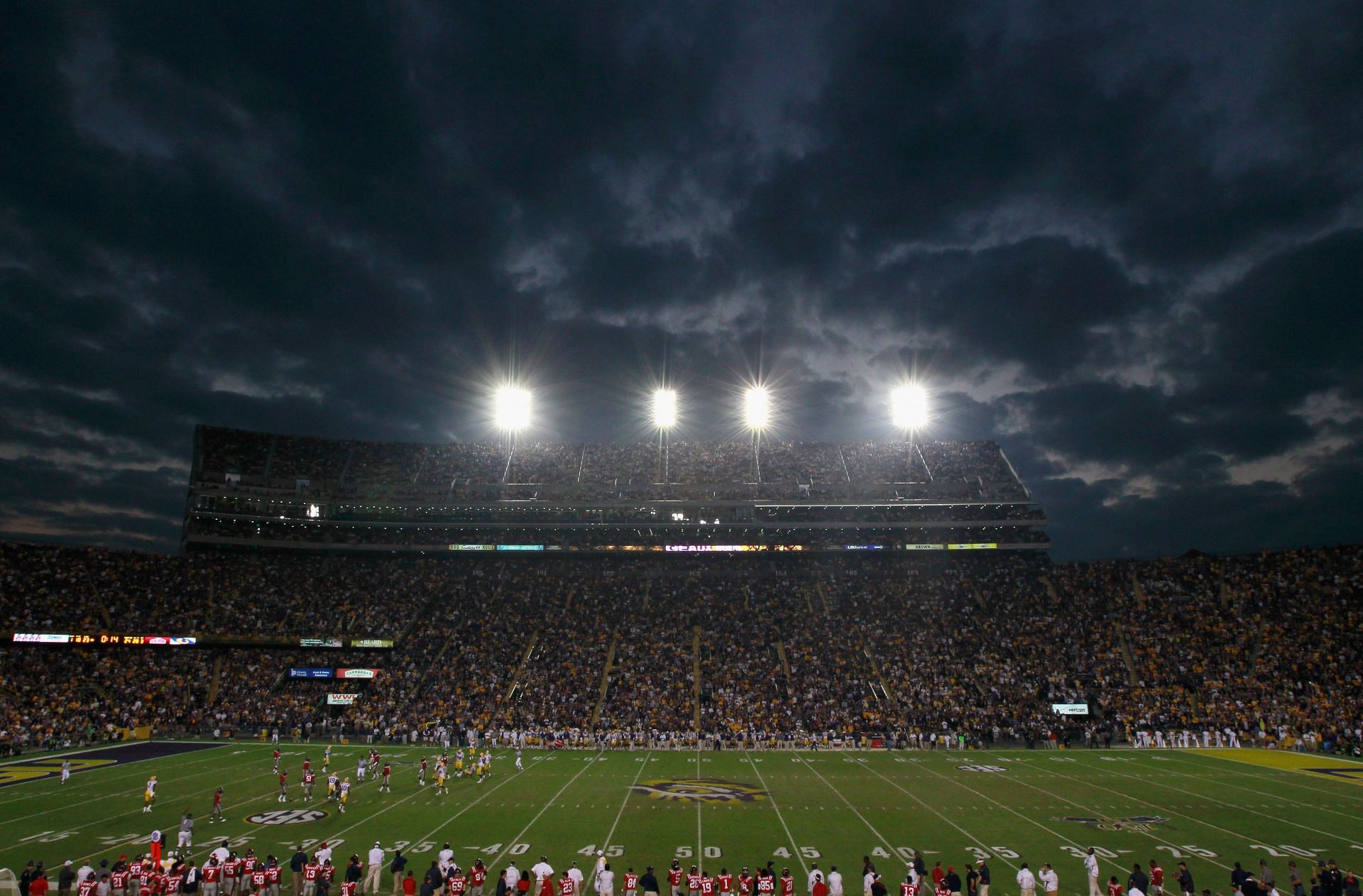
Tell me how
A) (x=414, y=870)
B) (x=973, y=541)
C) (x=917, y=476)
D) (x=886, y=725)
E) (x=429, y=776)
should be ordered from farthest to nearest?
(x=917, y=476) → (x=973, y=541) → (x=886, y=725) → (x=429, y=776) → (x=414, y=870)

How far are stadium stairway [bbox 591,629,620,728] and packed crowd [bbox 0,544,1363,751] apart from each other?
170 millimetres

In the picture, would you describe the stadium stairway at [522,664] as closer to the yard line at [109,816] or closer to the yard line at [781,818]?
the yard line at [781,818]

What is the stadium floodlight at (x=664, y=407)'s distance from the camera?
200ft

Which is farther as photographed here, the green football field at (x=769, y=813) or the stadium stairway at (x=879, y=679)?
the stadium stairway at (x=879, y=679)

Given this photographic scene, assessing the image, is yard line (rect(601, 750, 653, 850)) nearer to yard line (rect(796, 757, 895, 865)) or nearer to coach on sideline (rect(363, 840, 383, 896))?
yard line (rect(796, 757, 895, 865))

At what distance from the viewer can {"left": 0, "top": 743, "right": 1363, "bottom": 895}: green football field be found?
1925 centimetres

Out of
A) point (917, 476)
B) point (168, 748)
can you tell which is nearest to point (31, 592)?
point (168, 748)

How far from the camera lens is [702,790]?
27.5m

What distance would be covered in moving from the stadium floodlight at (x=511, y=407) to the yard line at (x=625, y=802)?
104 feet

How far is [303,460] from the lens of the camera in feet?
217

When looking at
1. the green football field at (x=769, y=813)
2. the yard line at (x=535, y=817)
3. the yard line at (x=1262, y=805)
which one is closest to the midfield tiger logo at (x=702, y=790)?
the green football field at (x=769, y=813)

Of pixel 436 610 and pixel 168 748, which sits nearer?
pixel 168 748

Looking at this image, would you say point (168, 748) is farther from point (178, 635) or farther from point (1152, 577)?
point (1152, 577)

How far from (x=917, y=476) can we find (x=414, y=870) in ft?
179
